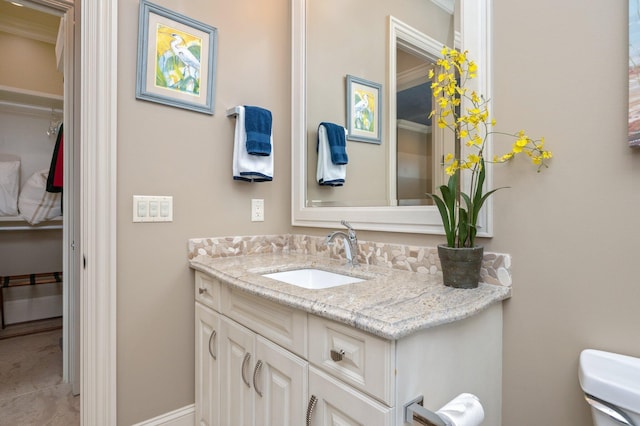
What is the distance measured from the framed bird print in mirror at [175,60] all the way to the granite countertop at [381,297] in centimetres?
81

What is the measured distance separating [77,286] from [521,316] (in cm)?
231

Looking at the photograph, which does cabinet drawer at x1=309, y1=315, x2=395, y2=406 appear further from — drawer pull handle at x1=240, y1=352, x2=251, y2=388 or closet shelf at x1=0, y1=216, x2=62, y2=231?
closet shelf at x1=0, y1=216, x2=62, y2=231

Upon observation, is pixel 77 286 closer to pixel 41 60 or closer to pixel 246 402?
pixel 246 402

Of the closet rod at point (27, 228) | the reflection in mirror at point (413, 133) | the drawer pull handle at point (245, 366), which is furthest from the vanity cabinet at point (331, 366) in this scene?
the closet rod at point (27, 228)

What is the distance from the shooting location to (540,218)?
3.08ft

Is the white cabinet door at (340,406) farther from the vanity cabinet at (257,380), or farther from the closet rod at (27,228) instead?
the closet rod at (27,228)

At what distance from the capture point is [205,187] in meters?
1.60

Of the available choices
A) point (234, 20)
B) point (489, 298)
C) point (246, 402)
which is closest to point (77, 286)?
point (246, 402)

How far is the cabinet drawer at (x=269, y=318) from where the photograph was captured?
91 cm

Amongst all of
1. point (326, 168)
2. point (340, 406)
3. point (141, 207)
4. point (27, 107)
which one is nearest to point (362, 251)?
point (326, 168)

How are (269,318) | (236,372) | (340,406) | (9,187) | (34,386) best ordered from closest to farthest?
(340,406), (269,318), (236,372), (34,386), (9,187)

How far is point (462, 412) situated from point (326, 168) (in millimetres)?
1279

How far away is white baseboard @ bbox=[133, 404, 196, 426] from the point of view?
146 cm

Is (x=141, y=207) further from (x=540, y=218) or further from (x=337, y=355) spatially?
(x=540, y=218)
